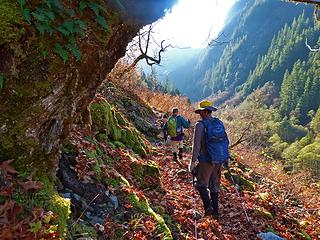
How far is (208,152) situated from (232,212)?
1773mm

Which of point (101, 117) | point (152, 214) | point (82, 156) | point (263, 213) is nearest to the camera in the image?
point (152, 214)

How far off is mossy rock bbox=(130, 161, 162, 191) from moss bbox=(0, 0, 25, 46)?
4.35 m

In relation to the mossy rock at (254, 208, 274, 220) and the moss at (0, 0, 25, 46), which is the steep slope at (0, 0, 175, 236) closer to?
the moss at (0, 0, 25, 46)

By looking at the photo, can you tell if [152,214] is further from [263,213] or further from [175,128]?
[175,128]

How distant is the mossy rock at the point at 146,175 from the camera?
720cm

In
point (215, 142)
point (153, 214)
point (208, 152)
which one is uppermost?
point (215, 142)

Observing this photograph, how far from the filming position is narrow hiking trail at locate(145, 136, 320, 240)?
6.26 meters

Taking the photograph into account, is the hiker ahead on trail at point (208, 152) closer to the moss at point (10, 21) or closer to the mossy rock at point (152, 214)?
the mossy rock at point (152, 214)

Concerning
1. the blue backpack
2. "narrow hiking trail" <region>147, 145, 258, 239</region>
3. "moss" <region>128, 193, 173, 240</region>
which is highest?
the blue backpack

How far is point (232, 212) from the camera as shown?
748 cm

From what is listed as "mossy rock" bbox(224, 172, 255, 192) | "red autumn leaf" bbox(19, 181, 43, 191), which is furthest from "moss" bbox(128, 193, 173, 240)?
"mossy rock" bbox(224, 172, 255, 192)

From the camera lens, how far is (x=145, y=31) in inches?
675

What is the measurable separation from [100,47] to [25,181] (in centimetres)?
158

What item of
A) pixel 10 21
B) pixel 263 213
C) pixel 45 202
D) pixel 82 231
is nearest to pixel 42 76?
pixel 10 21
